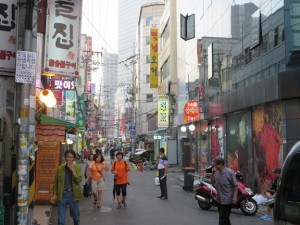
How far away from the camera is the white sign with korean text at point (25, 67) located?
6550mm

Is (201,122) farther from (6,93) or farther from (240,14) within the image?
(6,93)

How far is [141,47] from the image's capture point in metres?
81.7

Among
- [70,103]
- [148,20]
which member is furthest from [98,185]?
[148,20]

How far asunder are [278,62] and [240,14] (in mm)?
5695

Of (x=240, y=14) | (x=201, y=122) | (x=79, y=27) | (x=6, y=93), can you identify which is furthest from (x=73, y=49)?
(x=201, y=122)

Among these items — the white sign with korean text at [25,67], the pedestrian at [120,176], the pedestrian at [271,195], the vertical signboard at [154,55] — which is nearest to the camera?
the white sign with korean text at [25,67]

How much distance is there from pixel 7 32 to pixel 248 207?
833 cm

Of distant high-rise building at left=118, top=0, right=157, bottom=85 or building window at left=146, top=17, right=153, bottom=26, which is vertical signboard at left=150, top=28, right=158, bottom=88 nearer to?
building window at left=146, top=17, right=153, bottom=26

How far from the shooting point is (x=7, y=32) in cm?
841

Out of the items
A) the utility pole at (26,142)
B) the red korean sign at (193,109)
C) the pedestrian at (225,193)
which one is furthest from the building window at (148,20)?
the utility pole at (26,142)

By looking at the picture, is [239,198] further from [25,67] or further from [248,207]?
[25,67]

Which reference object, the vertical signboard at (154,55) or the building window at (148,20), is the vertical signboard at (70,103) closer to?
the vertical signboard at (154,55)

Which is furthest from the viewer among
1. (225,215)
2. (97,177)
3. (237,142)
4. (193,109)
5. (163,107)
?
(163,107)

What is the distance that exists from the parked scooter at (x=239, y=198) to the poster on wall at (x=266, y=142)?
269 centimetres
